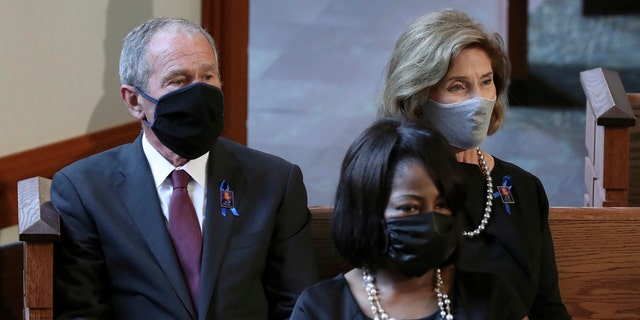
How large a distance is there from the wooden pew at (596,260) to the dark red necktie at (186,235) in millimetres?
451

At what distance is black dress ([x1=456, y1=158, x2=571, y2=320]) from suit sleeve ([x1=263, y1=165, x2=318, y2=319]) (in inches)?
15.6

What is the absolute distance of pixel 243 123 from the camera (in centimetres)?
494

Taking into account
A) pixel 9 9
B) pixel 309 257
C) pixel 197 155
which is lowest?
pixel 309 257

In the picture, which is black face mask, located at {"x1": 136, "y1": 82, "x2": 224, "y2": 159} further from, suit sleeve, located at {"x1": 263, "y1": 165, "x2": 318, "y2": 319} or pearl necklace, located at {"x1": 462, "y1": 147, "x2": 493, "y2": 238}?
pearl necklace, located at {"x1": 462, "y1": 147, "x2": 493, "y2": 238}

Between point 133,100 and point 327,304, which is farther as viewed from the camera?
point 133,100

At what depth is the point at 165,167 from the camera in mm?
3412

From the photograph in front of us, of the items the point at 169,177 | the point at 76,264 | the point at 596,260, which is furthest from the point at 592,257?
the point at 76,264

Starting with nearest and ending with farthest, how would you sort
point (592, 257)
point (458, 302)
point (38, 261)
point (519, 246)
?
point (458, 302), point (38, 261), point (519, 246), point (592, 257)

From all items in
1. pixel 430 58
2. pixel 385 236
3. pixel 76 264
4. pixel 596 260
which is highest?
pixel 430 58

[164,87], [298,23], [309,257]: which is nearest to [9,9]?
[164,87]

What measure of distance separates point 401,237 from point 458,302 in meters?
0.20

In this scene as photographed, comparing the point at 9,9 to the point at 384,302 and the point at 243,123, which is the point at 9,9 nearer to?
the point at 243,123

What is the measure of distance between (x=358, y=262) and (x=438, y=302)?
178mm

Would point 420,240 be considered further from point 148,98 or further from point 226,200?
point 148,98
